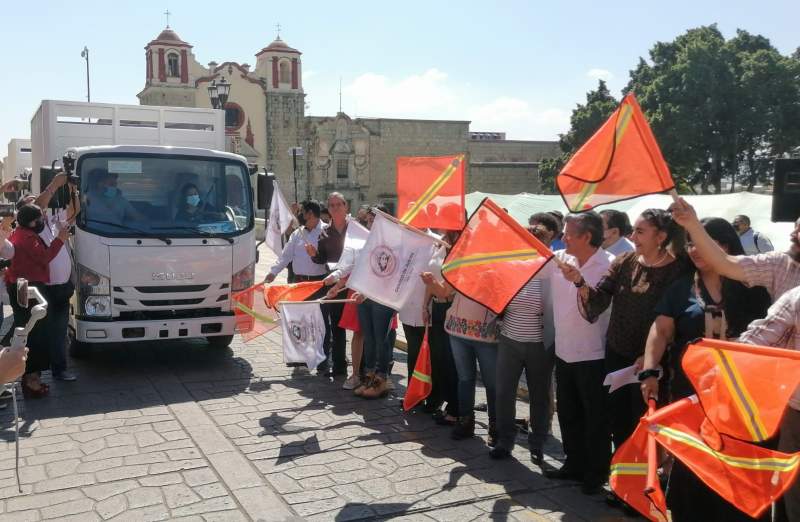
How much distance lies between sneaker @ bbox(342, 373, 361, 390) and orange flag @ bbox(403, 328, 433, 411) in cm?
130

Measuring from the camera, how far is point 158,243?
8.22 meters

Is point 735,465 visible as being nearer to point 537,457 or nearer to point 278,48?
point 537,457

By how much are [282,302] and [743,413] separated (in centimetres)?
542

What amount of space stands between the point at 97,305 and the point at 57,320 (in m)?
0.43

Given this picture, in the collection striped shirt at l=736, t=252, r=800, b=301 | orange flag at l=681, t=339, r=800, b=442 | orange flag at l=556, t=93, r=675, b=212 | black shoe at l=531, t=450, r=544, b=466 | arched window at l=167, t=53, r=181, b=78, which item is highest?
arched window at l=167, t=53, r=181, b=78

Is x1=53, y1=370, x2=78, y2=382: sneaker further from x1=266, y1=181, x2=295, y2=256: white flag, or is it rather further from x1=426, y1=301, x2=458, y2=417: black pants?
x1=426, y1=301, x2=458, y2=417: black pants

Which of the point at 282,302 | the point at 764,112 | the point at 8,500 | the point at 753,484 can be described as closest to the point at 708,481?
the point at 753,484

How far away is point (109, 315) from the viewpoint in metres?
8.06

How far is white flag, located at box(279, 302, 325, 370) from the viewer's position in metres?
8.14

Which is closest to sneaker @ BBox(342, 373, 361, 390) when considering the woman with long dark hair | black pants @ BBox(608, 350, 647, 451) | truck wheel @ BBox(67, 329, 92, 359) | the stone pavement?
the stone pavement

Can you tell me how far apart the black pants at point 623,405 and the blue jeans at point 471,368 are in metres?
1.15

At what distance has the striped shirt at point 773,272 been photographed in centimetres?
365

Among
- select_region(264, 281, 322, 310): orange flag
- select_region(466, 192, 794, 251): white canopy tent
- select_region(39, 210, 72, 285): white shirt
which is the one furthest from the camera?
select_region(466, 192, 794, 251): white canopy tent

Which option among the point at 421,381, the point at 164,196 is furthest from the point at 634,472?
the point at 164,196
